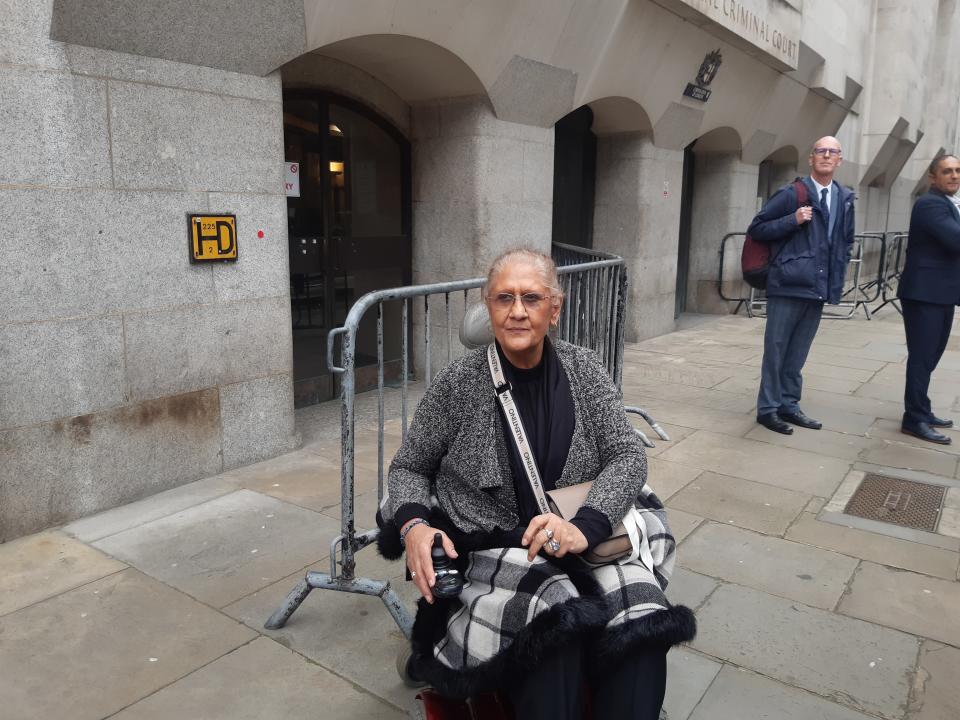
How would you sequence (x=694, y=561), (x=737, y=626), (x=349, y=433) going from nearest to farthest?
(x=349, y=433) < (x=737, y=626) < (x=694, y=561)

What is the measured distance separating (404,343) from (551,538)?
1.80 m

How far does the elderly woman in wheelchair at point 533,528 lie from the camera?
2.01m

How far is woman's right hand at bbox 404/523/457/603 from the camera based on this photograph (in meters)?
2.12

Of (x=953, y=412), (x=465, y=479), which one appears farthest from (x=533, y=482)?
(x=953, y=412)

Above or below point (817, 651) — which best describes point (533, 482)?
above

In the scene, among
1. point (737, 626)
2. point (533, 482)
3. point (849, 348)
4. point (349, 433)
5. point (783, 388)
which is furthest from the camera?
point (849, 348)

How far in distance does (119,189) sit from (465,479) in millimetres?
2815

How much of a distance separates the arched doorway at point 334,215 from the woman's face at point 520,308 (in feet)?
13.5

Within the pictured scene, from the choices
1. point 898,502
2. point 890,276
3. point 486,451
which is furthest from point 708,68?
point 486,451

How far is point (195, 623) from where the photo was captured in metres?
3.13

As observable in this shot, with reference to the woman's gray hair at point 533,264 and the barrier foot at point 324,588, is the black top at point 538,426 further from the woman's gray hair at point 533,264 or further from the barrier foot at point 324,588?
the barrier foot at point 324,588

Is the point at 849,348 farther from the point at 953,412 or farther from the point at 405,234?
the point at 405,234

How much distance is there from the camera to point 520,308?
91.8 inches

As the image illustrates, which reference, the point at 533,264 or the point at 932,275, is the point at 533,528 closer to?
the point at 533,264
